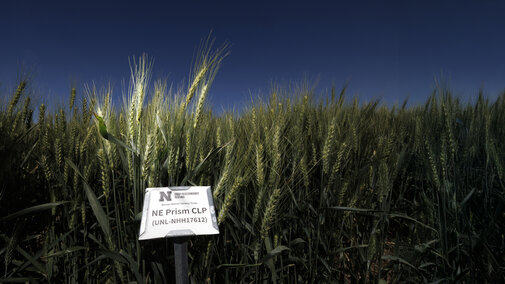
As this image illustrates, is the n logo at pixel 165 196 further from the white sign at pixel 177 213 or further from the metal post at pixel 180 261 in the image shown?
the metal post at pixel 180 261

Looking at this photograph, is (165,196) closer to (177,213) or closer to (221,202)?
(177,213)

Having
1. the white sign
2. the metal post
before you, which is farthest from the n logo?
the metal post

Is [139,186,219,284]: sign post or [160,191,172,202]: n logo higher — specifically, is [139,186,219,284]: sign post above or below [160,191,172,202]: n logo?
below

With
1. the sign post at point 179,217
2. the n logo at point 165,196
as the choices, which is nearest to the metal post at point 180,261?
the sign post at point 179,217

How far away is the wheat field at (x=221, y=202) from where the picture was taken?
1.02 meters

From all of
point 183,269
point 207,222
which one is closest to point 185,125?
point 207,222

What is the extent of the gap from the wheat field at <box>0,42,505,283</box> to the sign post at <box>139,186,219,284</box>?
0.08m

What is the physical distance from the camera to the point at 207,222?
2.81 feet

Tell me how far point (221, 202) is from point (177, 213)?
0.27 metres

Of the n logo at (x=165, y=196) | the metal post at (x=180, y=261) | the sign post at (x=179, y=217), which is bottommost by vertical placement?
the metal post at (x=180, y=261)

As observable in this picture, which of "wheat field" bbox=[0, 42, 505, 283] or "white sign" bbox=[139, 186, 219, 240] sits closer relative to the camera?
"white sign" bbox=[139, 186, 219, 240]

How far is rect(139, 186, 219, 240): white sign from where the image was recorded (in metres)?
0.81

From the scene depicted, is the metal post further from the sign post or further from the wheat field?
the wheat field

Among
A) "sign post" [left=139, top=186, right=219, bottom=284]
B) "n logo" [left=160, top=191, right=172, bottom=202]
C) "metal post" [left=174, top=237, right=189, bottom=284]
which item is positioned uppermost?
"n logo" [left=160, top=191, right=172, bottom=202]
